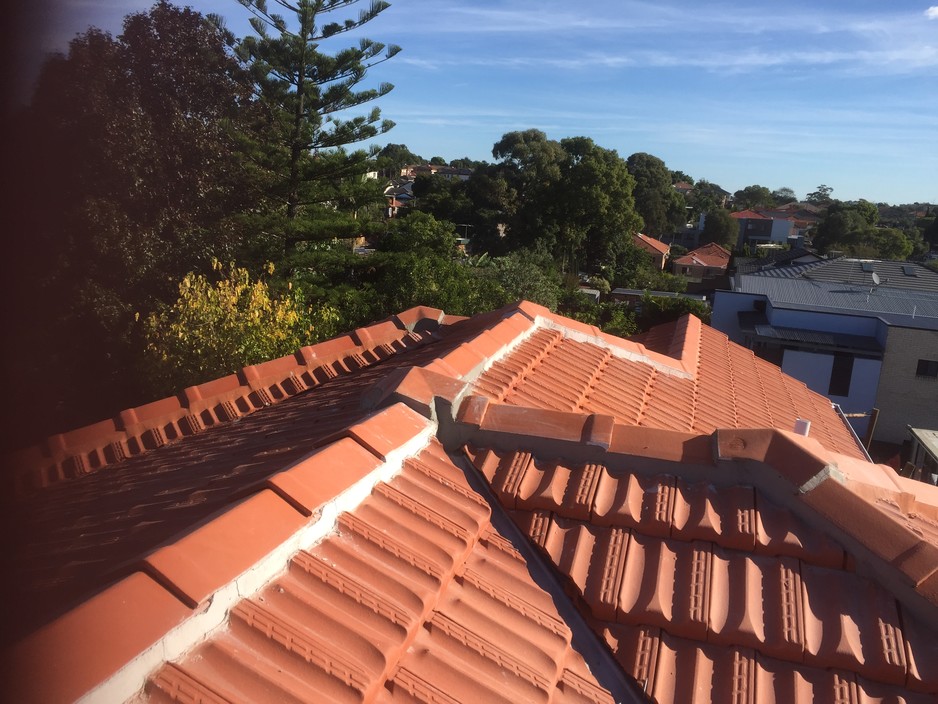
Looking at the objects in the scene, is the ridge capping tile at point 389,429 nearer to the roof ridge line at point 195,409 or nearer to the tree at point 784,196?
the roof ridge line at point 195,409

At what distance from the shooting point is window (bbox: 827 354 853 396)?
1728cm

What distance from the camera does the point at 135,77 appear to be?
400 inches

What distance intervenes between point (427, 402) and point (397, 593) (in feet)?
3.49

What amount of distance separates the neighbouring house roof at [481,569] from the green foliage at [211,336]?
4030 millimetres

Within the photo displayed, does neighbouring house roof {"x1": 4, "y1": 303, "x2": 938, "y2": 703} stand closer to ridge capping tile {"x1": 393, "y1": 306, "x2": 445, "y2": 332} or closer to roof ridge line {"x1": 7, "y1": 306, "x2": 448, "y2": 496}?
roof ridge line {"x1": 7, "y1": 306, "x2": 448, "y2": 496}

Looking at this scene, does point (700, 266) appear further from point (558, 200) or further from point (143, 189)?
point (143, 189)

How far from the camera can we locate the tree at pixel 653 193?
172 feet

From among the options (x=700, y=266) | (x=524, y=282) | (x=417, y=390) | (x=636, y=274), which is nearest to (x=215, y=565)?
(x=417, y=390)

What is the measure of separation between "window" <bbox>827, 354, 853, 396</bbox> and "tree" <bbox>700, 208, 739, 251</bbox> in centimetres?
4343

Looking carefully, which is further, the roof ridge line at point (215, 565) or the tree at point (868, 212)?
the tree at point (868, 212)

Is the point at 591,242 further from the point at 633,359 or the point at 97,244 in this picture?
the point at 633,359

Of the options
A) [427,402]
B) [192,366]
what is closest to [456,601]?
[427,402]

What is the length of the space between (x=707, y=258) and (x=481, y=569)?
161ft

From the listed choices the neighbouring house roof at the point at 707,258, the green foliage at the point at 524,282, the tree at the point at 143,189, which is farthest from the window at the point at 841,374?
the neighbouring house roof at the point at 707,258
